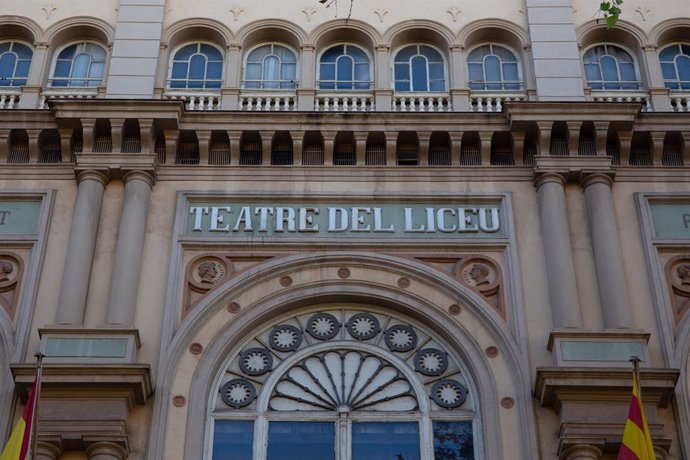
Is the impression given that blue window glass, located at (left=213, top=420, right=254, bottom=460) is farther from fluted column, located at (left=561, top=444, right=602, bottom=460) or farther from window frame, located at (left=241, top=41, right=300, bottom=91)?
window frame, located at (left=241, top=41, right=300, bottom=91)

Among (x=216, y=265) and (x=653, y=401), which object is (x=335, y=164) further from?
(x=653, y=401)

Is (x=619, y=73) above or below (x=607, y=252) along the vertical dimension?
above

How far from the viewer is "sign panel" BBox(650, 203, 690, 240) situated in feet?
67.4

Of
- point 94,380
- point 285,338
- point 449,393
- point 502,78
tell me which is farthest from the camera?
point 502,78

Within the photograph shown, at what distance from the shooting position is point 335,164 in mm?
21453

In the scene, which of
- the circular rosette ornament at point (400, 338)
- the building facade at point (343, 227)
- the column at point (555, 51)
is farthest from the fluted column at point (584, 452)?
the column at point (555, 51)

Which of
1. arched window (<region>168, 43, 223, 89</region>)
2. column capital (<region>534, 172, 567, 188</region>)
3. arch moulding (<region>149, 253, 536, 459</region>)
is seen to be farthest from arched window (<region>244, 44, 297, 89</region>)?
column capital (<region>534, 172, 567, 188</region>)

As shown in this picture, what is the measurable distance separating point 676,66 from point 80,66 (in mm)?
11051

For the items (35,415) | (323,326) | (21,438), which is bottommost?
(21,438)

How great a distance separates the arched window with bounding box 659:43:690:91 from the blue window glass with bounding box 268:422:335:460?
9354mm

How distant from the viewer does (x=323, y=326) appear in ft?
65.2

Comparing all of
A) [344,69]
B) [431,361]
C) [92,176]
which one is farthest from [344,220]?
[92,176]

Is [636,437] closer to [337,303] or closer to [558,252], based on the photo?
[558,252]

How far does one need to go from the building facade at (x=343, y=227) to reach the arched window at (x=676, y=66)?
0.20 ft
